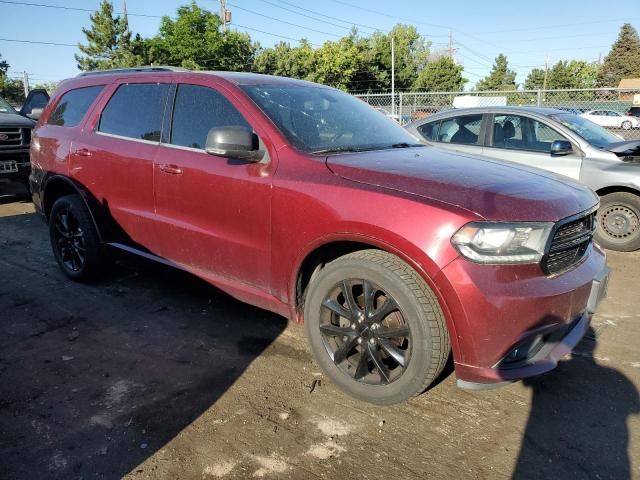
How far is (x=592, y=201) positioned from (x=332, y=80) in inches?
2279

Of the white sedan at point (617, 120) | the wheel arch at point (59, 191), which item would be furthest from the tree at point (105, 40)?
the wheel arch at point (59, 191)

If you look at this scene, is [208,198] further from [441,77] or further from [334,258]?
[441,77]

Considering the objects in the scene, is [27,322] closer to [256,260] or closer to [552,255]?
[256,260]

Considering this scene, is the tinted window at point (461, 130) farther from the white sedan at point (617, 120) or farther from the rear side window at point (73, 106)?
the white sedan at point (617, 120)

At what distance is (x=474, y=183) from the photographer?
106 inches

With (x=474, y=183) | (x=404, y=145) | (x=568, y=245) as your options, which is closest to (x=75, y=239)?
(x=404, y=145)

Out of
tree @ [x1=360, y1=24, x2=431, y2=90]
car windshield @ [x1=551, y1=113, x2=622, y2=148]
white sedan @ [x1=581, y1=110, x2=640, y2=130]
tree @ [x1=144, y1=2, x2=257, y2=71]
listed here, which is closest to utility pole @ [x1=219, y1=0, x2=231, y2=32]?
tree @ [x1=144, y1=2, x2=257, y2=71]

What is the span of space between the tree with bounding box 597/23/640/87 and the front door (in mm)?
81186

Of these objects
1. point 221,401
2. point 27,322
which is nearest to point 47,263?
point 27,322

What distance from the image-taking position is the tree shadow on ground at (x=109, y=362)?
251 cm

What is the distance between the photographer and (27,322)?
156 inches

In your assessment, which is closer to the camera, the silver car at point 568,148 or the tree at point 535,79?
the silver car at point 568,148

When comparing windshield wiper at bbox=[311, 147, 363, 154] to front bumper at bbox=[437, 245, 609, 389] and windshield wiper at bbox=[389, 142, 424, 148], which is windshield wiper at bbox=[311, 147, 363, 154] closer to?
windshield wiper at bbox=[389, 142, 424, 148]

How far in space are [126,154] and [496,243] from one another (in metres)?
2.90
